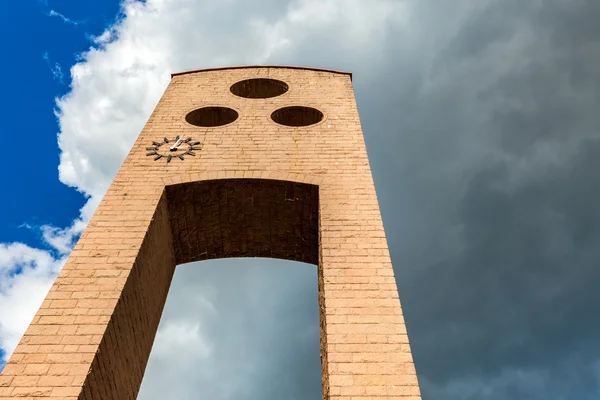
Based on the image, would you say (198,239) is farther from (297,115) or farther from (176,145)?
(297,115)

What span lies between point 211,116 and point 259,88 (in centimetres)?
188

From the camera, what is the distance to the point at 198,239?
859cm

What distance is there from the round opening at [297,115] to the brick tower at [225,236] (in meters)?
0.03

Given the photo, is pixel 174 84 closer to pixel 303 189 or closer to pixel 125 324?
pixel 303 189

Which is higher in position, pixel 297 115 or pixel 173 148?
pixel 297 115

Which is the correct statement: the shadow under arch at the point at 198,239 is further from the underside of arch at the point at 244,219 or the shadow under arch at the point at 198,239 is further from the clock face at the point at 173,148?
the clock face at the point at 173,148

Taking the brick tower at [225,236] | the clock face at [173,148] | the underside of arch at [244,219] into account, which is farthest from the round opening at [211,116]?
the underside of arch at [244,219]

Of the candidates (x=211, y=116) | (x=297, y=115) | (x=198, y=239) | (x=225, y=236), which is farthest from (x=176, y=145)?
(x=297, y=115)

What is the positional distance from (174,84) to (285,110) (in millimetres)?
2709

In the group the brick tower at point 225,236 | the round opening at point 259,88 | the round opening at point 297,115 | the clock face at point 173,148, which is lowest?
the brick tower at point 225,236

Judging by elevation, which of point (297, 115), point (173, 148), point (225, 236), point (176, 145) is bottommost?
point (225, 236)

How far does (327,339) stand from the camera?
533cm

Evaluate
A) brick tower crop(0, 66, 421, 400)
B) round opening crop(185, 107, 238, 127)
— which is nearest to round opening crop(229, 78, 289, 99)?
brick tower crop(0, 66, 421, 400)

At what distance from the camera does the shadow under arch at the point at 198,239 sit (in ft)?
20.5
